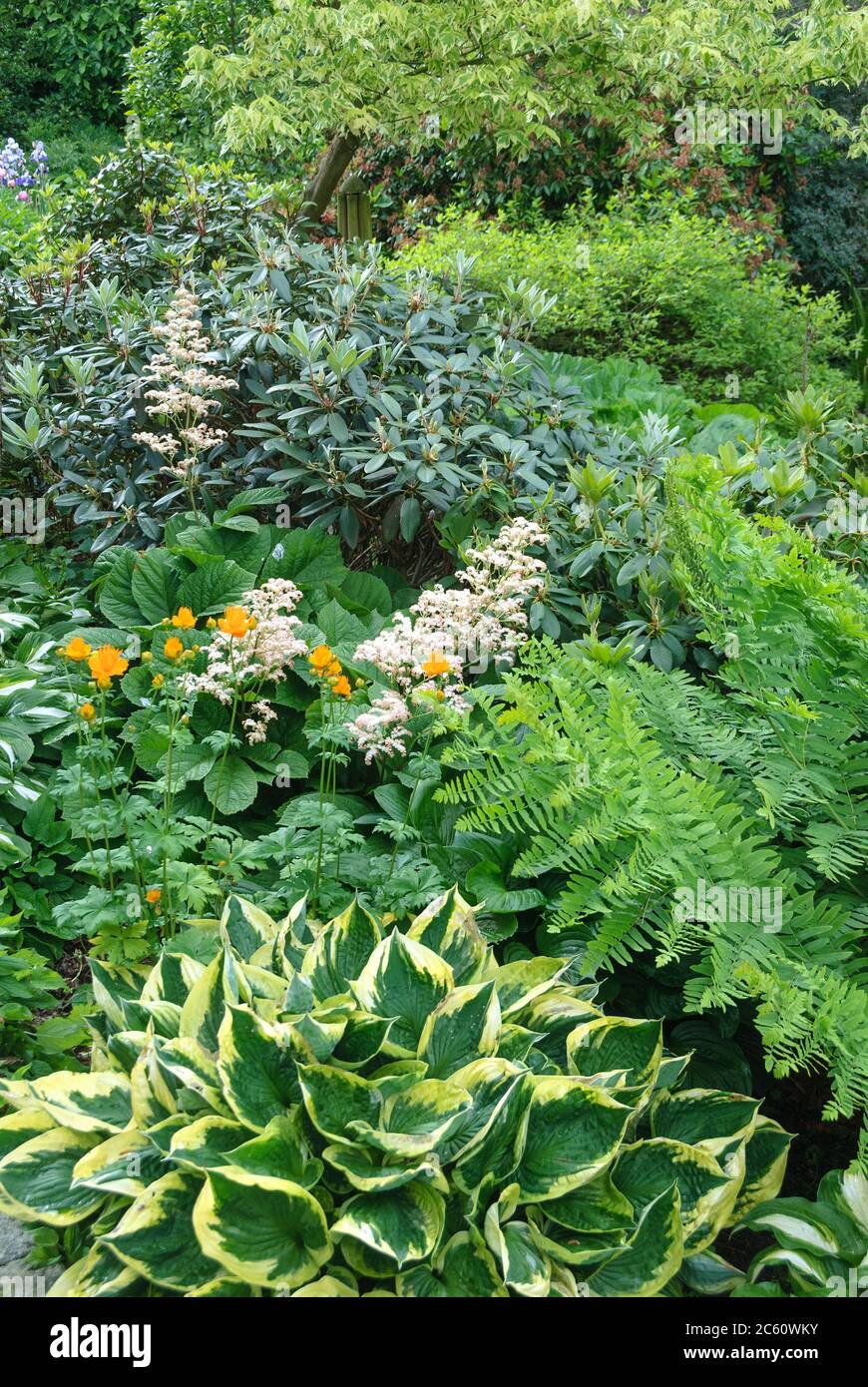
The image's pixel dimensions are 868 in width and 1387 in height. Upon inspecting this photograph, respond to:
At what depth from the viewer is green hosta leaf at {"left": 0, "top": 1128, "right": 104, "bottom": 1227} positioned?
1.81m

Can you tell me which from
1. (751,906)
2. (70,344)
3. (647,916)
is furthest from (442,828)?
(70,344)

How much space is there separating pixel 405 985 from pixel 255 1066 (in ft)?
0.99

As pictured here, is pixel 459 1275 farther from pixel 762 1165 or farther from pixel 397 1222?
pixel 762 1165

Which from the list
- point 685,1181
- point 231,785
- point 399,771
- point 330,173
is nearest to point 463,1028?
point 685,1181

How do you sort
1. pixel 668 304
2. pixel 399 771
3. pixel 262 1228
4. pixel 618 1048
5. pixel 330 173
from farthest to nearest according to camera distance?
pixel 668 304 < pixel 330 173 < pixel 399 771 < pixel 618 1048 < pixel 262 1228

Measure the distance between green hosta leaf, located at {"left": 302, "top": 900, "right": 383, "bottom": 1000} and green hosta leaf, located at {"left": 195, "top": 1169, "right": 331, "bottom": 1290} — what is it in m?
0.43

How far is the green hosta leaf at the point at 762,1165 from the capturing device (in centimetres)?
206

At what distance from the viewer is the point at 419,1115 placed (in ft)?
5.88

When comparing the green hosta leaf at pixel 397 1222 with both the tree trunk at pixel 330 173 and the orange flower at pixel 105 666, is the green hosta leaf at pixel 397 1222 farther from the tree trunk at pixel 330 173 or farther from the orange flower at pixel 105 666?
the tree trunk at pixel 330 173

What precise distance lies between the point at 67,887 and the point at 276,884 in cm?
62

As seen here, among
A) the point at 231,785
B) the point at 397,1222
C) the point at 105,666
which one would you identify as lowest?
the point at 231,785

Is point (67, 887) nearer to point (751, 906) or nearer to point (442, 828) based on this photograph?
point (442, 828)

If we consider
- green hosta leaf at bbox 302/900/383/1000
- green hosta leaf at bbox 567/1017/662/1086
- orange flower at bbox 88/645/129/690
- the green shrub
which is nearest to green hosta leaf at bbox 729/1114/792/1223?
green hosta leaf at bbox 567/1017/662/1086

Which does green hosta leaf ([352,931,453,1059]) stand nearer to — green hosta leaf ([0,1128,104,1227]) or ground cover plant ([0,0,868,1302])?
ground cover plant ([0,0,868,1302])
